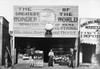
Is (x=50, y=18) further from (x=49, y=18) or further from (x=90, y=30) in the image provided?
(x=90, y=30)

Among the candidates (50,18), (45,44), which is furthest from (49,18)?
(45,44)

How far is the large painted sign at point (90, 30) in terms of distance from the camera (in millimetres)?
20936

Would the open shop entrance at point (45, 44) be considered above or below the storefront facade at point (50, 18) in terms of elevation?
below

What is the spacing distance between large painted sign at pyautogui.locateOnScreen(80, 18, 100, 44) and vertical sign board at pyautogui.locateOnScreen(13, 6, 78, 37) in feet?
2.13

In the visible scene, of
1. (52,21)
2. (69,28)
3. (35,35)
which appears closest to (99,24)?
(69,28)

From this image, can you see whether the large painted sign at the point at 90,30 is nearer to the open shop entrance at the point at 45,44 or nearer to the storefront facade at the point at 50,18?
the storefront facade at the point at 50,18

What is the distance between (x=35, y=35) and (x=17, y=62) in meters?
3.44

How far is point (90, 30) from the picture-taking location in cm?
2098

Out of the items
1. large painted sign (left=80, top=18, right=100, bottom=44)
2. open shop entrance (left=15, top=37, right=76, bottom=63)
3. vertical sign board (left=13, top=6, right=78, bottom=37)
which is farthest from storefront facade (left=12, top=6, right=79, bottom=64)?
open shop entrance (left=15, top=37, right=76, bottom=63)

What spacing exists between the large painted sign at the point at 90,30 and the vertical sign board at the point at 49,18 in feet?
2.13

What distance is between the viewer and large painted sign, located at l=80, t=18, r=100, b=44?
20.9 m

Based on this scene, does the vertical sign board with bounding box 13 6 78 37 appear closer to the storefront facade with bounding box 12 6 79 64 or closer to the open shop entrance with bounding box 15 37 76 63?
the storefront facade with bounding box 12 6 79 64

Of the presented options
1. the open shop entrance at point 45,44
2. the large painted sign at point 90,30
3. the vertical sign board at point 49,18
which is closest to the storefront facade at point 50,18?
the vertical sign board at point 49,18

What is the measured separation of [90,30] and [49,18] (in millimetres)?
3809
